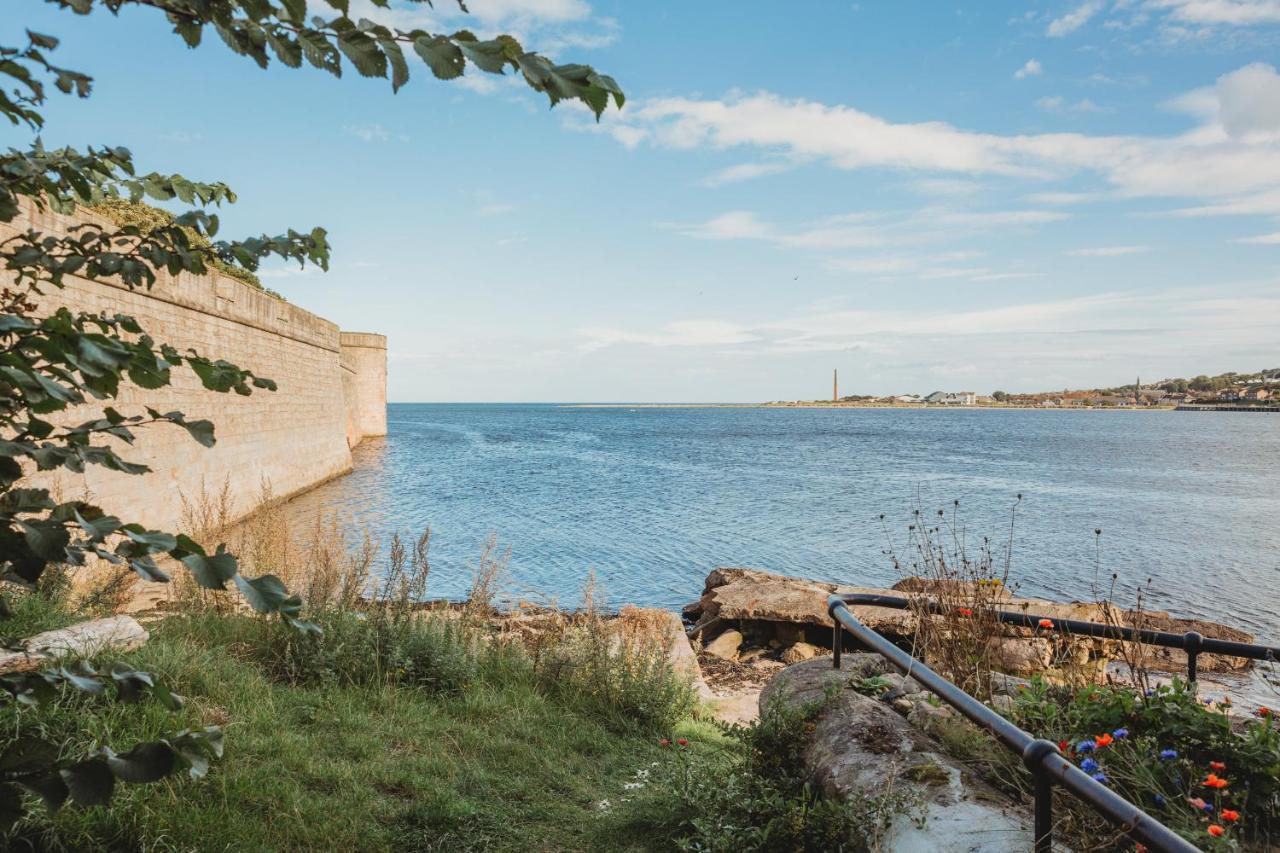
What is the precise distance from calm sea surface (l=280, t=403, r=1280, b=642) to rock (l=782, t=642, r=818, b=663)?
13.2ft

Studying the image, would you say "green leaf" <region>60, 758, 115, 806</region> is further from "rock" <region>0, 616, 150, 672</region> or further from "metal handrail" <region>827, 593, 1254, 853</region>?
"rock" <region>0, 616, 150, 672</region>

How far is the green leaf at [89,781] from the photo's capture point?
1261mm

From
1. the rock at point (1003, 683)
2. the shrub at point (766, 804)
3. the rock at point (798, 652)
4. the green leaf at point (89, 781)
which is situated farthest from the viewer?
the rock at point (798, 652)

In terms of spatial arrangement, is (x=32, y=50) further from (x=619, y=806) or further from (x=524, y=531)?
(x=524, y=531)

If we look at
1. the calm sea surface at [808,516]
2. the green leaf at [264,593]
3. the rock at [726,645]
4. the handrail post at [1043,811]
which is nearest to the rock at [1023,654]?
the calm sea surface at [808,516]

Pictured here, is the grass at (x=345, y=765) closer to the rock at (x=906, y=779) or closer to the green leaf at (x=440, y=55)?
the rock at (x=906, y=779)

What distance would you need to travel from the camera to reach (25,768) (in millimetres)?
1358

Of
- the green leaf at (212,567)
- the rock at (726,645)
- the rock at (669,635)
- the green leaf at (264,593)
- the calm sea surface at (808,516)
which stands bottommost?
the calm sea surface at (808,516)

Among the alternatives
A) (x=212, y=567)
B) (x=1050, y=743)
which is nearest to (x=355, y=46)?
(x=212, y=567)

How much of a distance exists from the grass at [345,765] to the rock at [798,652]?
4.74m

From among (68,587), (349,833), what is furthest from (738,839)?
(68,587)

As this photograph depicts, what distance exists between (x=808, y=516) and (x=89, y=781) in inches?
1073

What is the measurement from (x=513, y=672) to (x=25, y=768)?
5945 millimetres

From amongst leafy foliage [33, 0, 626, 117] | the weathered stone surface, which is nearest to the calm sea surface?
the weathered stone surface
